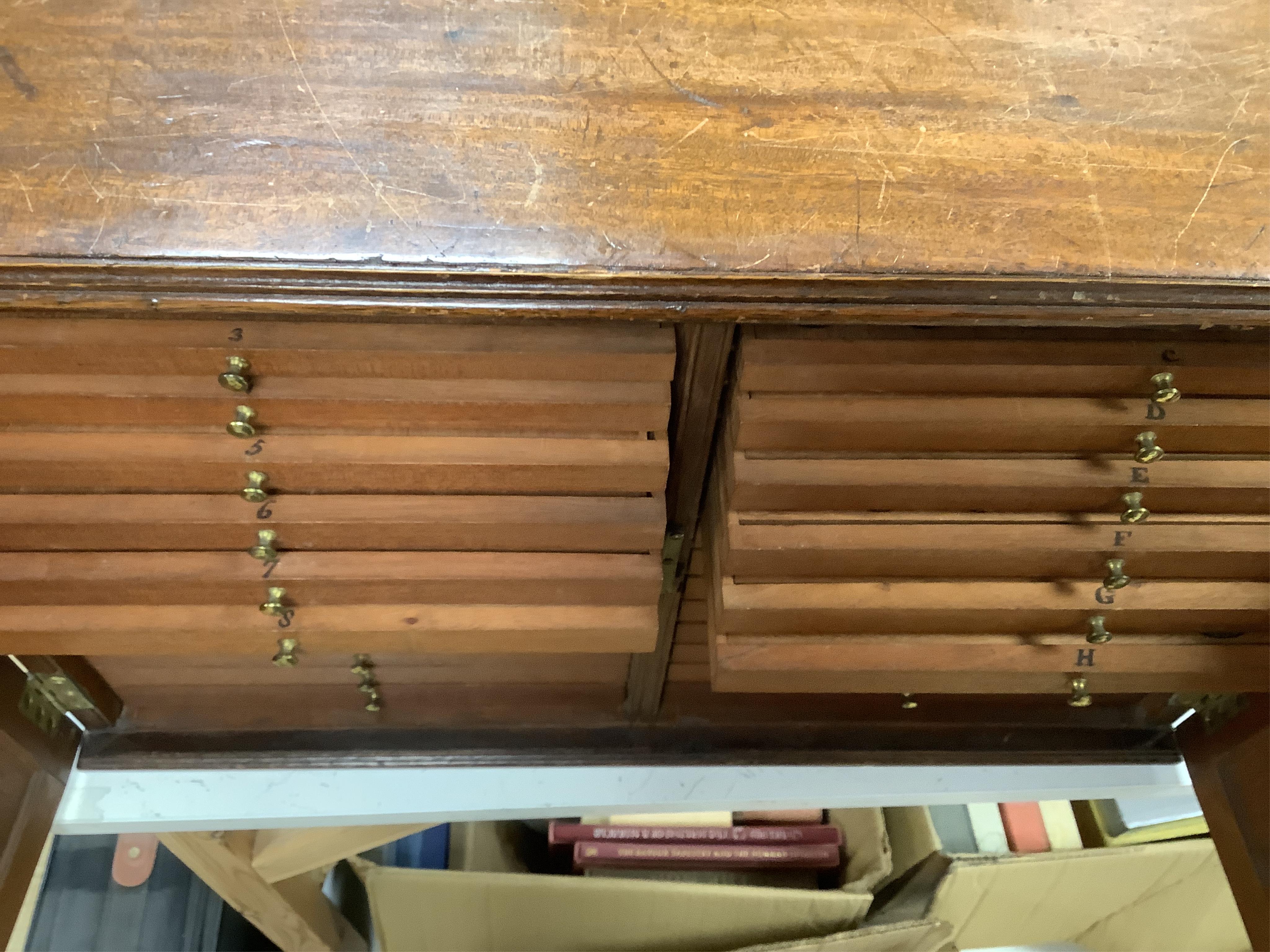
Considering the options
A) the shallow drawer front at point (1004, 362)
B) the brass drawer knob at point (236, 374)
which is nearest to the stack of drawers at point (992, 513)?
the shallow drawer front at point (1004, 362)

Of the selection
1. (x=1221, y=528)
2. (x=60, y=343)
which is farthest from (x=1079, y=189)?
(x=60, y=343)

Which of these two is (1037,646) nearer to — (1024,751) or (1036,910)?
(1024,751)

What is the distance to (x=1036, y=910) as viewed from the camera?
1.47 meters

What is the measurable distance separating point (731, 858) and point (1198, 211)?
1.25 m

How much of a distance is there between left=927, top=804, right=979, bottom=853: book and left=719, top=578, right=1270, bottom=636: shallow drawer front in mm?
856

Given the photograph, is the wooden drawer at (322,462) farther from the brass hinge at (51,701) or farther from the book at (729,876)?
the book at (729,876)

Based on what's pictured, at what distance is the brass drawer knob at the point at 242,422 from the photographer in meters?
0.71

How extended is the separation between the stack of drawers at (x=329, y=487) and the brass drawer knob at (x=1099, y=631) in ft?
1.57

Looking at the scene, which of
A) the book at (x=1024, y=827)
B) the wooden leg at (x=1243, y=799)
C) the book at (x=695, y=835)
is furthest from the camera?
the book at (x=1024, y=827)

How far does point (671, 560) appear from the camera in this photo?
94 cm

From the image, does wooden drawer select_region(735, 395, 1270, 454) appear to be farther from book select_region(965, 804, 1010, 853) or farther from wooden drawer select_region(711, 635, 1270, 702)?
book select_region(965, 804, 1010, 853)

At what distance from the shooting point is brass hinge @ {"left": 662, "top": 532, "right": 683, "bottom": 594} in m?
0.91

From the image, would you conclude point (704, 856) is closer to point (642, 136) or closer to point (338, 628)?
point (338, 628)

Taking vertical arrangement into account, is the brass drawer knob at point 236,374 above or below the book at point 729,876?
above
